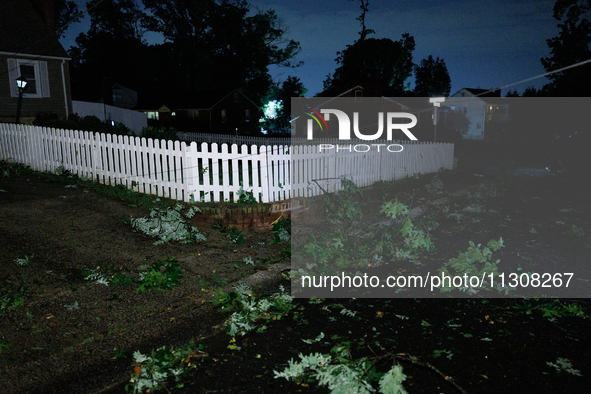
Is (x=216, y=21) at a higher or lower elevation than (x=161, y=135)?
higher

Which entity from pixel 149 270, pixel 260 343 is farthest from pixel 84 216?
pixel 260 343

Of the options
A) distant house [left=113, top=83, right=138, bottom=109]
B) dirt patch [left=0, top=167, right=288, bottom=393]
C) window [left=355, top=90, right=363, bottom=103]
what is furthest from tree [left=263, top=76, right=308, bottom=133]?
dirt patch [left=0, top=167, right=288, bottom=393]

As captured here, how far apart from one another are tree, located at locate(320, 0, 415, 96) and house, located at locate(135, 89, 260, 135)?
20701 millimetres

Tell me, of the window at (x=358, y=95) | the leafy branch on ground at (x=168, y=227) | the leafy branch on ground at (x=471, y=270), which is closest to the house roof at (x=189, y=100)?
the window at (x=358, y=95)

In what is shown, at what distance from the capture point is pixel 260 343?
3881mm

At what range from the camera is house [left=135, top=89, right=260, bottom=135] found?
145 feet

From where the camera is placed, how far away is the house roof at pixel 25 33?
17047mm

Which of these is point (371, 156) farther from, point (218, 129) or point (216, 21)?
point (216, 21)

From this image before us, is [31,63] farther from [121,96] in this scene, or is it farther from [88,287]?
[121,96]

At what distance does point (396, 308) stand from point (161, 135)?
1412 cm

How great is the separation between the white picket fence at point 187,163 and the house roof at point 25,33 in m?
7.59

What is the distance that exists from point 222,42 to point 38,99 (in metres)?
42.1

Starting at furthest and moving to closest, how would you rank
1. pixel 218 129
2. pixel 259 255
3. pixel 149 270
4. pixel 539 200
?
1. pixel 218 129
2. pixel 539 200
3. pixel 259 255
4. pixel 149 270

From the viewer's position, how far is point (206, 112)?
44312 mm
